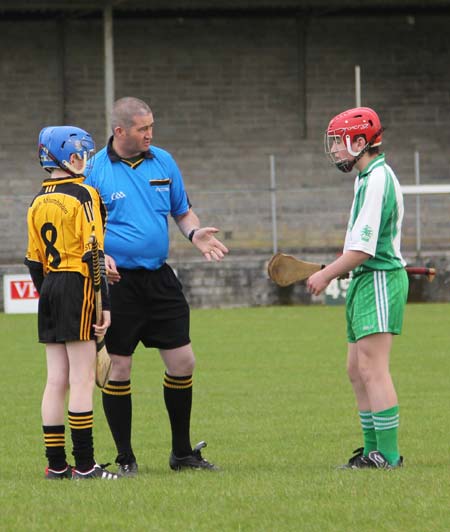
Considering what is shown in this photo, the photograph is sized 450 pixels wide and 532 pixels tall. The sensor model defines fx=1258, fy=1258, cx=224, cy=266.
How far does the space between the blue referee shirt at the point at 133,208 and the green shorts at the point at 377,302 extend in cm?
112

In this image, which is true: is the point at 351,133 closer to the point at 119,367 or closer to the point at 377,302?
the point at 377,302

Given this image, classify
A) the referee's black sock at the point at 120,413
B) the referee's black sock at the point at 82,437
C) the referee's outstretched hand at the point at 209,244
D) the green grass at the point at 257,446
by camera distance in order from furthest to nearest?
the referee's outstretched hand at the point at 209,244 < the referee's black sock at the point at 120,413 < the referee's black sock at the point at 82,437 < the green grass at the point at 257,446

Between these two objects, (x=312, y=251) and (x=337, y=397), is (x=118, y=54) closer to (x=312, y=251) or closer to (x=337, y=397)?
(x=312, y=251)

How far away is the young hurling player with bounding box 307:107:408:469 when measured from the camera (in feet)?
20.9

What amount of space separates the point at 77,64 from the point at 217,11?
11.4 ft

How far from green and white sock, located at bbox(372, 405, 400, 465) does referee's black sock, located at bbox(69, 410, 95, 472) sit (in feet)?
4.83

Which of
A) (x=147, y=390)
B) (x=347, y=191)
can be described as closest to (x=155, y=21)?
(x=347, y=191)

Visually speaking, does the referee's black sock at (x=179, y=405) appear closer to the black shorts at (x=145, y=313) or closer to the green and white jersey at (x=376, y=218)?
the black shorts at (x=145, y=313)

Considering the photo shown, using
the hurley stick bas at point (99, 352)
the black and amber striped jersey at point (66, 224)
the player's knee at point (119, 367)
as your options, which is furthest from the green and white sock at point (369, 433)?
the black and amber striped jersey at point (66, 224)

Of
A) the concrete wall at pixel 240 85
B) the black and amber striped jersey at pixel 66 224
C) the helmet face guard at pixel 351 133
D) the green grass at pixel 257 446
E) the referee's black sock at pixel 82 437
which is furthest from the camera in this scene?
the concrete wall at pixel 240 85

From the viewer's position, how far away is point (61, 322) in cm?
625

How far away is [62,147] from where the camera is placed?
20.7 feet

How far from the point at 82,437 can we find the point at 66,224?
1076mm

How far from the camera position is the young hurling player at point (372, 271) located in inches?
251
